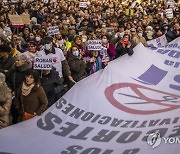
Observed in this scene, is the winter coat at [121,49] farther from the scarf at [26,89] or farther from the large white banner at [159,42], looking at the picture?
the scarf at [26,89]

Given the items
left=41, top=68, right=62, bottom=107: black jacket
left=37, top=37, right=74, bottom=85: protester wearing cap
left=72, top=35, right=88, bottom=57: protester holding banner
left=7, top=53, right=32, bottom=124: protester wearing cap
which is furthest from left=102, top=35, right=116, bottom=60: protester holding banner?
left=7, top=53, right=32, bottom=124: protester wearing cap

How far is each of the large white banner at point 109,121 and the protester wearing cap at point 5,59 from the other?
1143 mm

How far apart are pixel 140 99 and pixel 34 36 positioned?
4.31 meters

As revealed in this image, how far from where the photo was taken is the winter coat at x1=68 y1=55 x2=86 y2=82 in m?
7.79

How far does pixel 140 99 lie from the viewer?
20.6 ft

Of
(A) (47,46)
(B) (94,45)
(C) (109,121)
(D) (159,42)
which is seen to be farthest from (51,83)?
(D) (159,42)

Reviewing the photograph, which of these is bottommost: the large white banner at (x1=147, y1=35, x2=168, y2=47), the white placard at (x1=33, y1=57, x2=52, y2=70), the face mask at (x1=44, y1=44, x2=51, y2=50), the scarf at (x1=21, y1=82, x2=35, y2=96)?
the large white banner at (x1=147, y1=35, x2=168, y2=47)

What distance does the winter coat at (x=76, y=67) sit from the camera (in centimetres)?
779

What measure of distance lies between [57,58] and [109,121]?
218 centimetres

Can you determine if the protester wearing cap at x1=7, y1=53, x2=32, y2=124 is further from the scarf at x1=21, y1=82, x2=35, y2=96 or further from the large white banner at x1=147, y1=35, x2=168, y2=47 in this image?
the large white banner at x1=147, y1=35, x2=168, y2=47

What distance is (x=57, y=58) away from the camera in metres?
7.35

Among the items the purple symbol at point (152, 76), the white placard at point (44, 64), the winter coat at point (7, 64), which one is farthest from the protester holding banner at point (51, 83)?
the purple symbol at point (152, 76)

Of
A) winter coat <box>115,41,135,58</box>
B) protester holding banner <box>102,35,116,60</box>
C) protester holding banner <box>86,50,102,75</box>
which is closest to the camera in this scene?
protester holding banner <box>86,50,102,75</box>

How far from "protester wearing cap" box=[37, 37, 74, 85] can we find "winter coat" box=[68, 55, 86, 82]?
252mm
